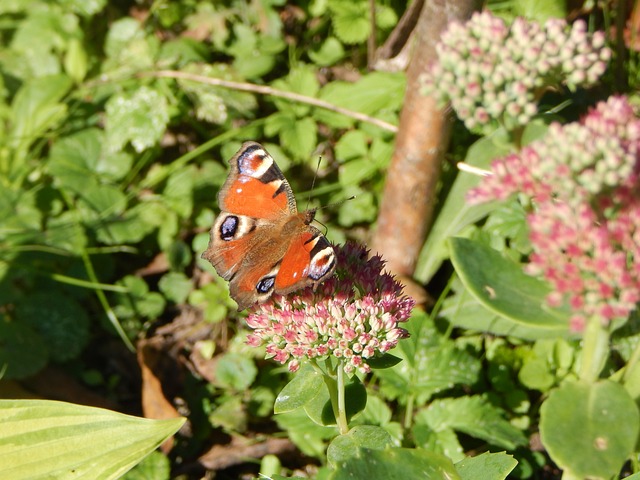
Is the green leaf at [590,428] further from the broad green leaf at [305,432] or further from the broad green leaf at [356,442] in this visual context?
the broad green leaf at [305,432]

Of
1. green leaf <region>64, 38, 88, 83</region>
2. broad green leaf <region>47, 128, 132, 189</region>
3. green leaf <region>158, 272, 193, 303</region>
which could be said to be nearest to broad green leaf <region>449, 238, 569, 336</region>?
green leaf <region>158, 272, 193, 303</region>

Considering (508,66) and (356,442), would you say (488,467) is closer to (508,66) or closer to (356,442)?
(356,442)

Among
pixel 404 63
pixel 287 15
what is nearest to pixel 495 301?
pixel 404 63

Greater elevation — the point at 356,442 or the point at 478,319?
the point at 356,442

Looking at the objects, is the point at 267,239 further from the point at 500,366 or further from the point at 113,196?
the point at 113,196

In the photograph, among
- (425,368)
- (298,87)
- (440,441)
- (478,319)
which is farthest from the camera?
(298,87)

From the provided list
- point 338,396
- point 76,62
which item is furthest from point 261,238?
point 76,62
